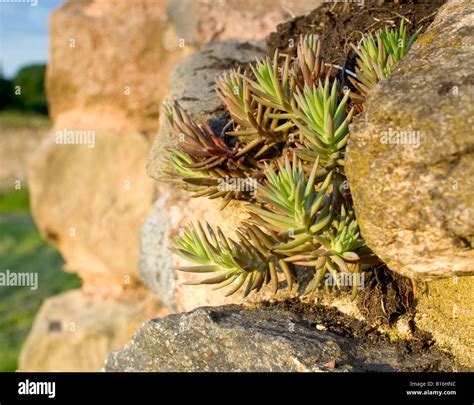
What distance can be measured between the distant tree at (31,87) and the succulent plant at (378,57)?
29.4 m

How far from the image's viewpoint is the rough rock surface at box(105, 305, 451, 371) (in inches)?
117

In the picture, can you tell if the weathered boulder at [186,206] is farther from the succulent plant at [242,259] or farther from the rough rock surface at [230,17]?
the rough rock surface at [230,17]

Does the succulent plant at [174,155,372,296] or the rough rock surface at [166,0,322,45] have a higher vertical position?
the rough rock surface at [166,0,322,45]

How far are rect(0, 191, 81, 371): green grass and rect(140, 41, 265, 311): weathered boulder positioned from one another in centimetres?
547

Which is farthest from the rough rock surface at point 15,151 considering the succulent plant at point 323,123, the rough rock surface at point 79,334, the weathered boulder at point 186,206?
the succulent plant at point 323,123

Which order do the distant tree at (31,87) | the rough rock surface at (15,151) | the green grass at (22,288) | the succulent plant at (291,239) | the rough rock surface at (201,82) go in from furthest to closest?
1. the distant tree at (31,87)
2. the rough rock surface at (15,151)
3. the green grass at (22,288)
4. the rough rock surface at (201,82)
5. the succulent plant at (291,239)

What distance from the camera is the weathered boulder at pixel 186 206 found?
159 inches

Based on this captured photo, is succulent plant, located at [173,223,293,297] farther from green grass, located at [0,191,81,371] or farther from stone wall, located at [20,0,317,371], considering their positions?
green grass, located at [0,191,81,371]

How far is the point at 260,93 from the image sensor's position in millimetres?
3297

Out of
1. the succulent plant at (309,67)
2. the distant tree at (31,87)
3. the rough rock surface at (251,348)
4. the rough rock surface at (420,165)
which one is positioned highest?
the distant tree at (31,87)

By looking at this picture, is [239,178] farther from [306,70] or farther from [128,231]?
[128,231]

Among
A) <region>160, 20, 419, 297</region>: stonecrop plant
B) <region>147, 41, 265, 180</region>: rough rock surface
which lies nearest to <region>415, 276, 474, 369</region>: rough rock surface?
<region>160, 20, 419, 297</region>: stonecrop plant
